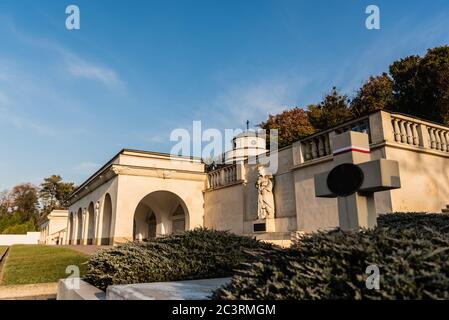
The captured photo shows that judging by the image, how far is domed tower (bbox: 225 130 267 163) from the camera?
3126 centimetres

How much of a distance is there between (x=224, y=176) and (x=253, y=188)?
3357 millimetres

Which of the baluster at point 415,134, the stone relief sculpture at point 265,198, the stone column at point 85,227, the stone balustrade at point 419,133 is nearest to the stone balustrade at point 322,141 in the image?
the stone balustrade at point 419,133

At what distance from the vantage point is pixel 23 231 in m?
58.1

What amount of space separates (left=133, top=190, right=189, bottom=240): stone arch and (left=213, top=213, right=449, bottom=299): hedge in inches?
720

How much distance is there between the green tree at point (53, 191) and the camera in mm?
71938

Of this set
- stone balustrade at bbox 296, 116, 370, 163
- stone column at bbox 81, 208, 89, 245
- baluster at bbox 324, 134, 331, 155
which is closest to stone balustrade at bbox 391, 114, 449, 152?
stone balustrade at bbox 296, 116, 370, 163

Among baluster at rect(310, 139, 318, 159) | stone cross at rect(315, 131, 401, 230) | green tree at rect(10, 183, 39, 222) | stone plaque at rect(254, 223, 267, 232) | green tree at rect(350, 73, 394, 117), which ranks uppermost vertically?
green tree at rect(350, 73, 394, 117)

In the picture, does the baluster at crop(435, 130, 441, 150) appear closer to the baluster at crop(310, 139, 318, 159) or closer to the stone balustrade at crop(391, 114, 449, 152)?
the stone balustrade at crop(391, 114, 449, 152)

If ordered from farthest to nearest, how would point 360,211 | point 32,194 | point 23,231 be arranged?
point 32,194 < point 23,231 < point 360,211

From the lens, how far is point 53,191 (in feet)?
239

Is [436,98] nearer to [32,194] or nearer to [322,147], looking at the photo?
[322,147]
